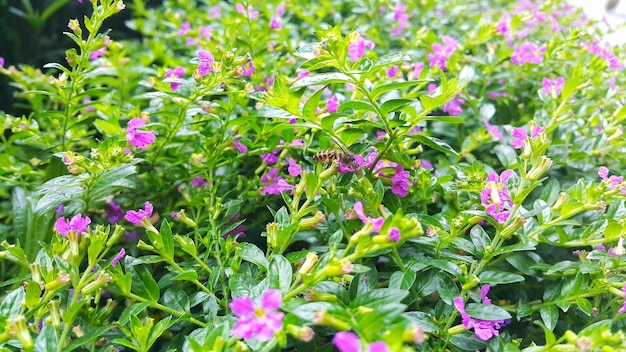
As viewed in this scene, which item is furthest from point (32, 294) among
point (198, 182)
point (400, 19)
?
point (400, 19)

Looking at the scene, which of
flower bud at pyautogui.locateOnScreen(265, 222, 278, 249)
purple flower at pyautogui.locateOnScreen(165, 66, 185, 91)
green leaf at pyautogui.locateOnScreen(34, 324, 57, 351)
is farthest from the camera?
purple flower at pyautogui.locateOnScreen(165, 66, 185, 91)

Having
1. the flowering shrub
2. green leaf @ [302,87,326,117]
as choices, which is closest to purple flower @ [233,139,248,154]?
the flowering shrub

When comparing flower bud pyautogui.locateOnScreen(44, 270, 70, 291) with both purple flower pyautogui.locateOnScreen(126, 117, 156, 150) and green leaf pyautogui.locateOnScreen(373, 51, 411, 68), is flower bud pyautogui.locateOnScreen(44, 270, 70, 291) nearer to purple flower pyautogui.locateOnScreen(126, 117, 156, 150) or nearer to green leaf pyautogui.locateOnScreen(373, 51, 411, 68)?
purple flower pyautogui.locateOnScreen(126, 117, 156, 150)

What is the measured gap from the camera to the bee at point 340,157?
2.74 feet

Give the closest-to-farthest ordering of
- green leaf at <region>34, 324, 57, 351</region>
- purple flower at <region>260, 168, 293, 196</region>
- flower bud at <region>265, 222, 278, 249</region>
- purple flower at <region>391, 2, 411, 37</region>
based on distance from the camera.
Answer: green leaf at <region>34, 324, 57, 351</region> < flower bud at <region>265, 222, 278, 249</region> < purple flower at <region>260, 168, 293, 196</region> < purple flower at <region>391, 2, 411, 37</region>

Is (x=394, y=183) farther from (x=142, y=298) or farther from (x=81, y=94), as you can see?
(x=81, y=94)

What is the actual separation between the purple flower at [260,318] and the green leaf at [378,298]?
0.12 m

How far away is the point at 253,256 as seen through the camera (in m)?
0.76

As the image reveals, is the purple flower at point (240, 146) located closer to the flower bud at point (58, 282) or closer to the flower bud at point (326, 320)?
the flower bud at point (58, 282)

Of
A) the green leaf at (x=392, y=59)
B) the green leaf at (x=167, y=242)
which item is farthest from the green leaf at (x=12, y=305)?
the green leaf at (x=392, y=59)

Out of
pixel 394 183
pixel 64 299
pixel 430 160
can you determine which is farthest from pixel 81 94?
pixel 430 160

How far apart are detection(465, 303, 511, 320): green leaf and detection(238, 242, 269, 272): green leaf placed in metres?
0.32

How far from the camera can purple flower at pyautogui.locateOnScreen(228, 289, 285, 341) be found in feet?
1.76

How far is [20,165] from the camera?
3.76 feet
